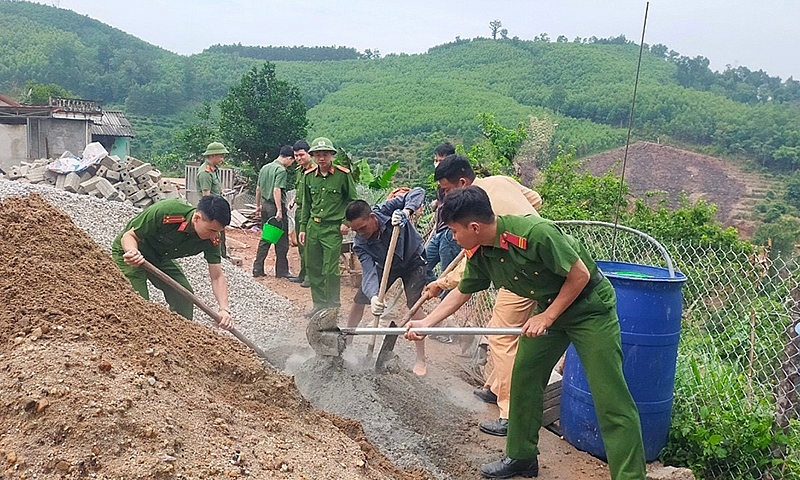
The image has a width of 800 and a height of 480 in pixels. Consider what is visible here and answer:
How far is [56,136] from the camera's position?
23.8m

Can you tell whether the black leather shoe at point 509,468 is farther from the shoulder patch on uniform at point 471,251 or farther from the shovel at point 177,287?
the shovel at point 177,287

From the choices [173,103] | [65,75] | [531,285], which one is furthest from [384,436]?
[65,75]

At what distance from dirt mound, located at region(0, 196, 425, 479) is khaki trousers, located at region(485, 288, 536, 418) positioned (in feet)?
3.56

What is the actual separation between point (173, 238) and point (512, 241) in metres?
2.15

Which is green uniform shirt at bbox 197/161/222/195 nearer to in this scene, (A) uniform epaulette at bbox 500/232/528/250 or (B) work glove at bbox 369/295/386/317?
(B) work glove at bbox 369/295/386/317


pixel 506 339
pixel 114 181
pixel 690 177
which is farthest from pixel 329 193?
pixel 690 177

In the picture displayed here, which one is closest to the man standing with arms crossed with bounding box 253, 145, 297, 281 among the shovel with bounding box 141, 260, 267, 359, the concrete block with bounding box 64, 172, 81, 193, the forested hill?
the concrete block with bounding box 64, 172, 81, 193

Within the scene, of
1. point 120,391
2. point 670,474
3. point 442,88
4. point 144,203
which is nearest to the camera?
point 120,391

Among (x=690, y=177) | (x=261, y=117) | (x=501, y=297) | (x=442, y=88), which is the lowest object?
(x=690, y=177)

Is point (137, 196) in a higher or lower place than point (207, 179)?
lower

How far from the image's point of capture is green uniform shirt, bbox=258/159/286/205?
7883mm

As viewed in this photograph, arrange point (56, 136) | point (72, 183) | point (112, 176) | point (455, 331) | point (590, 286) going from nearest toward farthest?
point (590, 286), point (455, 331), point (72, 183), point (112, 176), point (56, 136)

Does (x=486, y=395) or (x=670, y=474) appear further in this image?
(x=486, y=395)

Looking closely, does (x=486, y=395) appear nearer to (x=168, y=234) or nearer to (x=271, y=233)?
(x=168, y=234)
